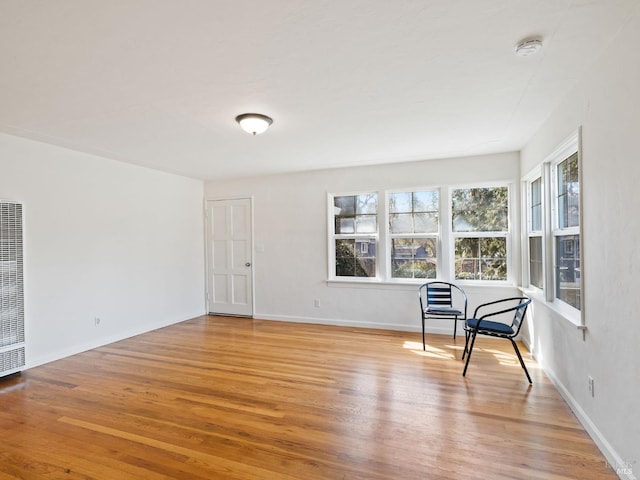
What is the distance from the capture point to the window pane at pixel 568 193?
2.64 metres

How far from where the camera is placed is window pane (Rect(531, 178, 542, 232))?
3582mm

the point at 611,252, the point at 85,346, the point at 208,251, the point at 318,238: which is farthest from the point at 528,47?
the point at 208,251

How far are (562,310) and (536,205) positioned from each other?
138 centimetres

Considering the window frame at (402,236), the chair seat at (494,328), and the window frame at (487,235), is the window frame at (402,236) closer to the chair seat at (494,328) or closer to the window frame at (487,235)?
the window frame at (487,235)

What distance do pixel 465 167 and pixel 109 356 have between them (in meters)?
4.94

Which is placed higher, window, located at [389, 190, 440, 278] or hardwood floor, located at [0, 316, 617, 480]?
window, located at [389, 190, 440, 278]

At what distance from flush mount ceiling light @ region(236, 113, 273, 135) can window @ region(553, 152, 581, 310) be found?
2.54 metres

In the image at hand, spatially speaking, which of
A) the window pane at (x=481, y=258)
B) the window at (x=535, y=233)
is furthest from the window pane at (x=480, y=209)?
the window at (x=535, y=233)

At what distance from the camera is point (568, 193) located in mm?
2801

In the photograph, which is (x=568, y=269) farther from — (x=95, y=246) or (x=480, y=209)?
(x=95, y=246)

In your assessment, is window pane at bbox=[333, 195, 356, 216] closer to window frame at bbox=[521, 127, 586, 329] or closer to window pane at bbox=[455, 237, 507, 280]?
window pane at bbox=[455, 237, 507, 280]

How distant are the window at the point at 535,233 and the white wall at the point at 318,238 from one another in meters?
0.41

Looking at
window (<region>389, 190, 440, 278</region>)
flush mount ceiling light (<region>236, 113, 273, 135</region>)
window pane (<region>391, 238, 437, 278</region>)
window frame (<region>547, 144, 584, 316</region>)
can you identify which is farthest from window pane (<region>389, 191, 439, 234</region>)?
flush mount ceiling light (<region>236, 113, 273, 135</region>)

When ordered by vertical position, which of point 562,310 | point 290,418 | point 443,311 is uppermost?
point 562,310
